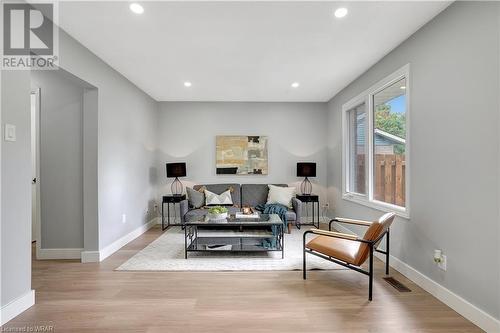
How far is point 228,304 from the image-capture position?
231cm

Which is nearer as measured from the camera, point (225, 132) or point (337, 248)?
point (337, 248)

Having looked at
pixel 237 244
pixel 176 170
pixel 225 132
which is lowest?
pixel 237 244

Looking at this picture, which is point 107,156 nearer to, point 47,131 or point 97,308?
point 47,131

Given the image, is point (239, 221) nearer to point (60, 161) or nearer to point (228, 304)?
point (228, 304)

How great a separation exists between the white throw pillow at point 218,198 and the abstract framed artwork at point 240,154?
2.10 feet

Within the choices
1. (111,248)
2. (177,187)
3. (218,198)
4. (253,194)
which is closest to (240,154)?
(253,194)

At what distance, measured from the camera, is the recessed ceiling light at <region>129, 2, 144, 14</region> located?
89.7 inches

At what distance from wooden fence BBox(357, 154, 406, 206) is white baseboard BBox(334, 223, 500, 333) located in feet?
2.43

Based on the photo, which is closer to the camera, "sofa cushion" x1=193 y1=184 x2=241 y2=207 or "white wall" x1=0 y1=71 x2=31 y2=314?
"white wall" x1=0 y1=71 x2=31 y2=314

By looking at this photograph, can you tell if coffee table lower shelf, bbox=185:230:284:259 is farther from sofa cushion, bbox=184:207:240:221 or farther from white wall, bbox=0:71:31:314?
white wall, bbox=0:71:31:314

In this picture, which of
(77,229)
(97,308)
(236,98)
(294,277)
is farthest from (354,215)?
(77,229)

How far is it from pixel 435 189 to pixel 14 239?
365cm

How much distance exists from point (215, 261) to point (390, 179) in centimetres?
247

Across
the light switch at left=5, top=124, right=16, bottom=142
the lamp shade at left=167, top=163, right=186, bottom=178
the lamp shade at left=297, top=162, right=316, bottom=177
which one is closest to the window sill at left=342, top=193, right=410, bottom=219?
the lamp shade at left=297, top=162, right=316, bottom=177
